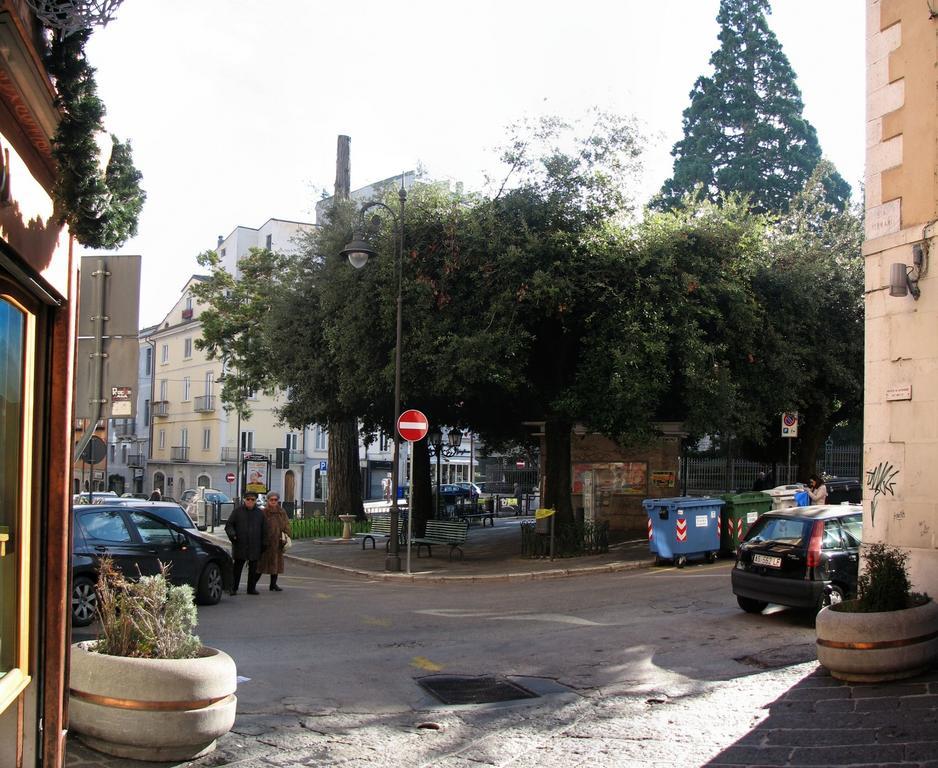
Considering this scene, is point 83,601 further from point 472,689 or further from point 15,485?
point 15,485

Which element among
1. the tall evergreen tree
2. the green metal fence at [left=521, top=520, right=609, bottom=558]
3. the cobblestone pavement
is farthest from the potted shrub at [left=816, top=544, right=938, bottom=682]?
the tall evergreen tree

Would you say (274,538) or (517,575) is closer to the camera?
(274,538)

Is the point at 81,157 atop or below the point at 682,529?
atop

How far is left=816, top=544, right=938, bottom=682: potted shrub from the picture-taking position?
7.46 meters

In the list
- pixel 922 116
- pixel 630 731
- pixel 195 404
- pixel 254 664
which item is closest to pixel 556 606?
pixel 254 664

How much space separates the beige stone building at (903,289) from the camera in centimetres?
947

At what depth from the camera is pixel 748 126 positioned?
49188 millimetres

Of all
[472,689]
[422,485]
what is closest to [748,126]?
[422,485]

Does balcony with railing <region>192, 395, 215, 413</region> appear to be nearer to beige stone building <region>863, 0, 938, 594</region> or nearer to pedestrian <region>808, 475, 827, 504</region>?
pedestrian <region>808, 475, 827, 504</region>

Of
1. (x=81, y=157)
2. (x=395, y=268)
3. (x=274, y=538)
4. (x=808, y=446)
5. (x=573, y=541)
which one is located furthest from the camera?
(x=808, y=446)

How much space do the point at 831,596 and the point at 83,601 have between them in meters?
9.04

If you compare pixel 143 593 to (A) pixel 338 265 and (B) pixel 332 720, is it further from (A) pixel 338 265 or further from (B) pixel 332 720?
(A) pixel 338 265

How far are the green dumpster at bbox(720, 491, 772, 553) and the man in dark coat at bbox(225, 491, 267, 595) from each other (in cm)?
939

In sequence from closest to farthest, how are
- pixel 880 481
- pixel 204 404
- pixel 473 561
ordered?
pixel 880 481 → pixel 473 561 → pixel 204 404
